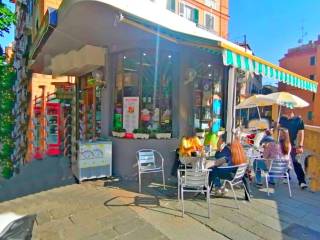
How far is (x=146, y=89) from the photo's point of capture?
22.5 ft

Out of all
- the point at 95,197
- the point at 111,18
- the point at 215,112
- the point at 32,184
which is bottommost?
the point at 32,184

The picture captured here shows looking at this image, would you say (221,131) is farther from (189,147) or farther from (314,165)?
(314,165)

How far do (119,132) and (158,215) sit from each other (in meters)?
2.94

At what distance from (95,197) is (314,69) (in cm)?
3415

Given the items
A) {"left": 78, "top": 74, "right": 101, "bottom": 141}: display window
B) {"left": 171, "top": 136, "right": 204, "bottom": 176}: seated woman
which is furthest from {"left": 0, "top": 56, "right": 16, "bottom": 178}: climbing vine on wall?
{"left": 171, "top": 136, "right": 204, "bottom": 176}: seated woman

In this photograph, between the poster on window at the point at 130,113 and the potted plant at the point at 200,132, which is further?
the potted plant at the point at 200,132

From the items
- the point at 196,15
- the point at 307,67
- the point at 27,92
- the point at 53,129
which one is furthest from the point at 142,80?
the point at 307,67

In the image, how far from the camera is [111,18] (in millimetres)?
5141

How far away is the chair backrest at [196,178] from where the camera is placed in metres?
4.52

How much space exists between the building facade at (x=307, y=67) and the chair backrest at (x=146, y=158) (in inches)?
1135

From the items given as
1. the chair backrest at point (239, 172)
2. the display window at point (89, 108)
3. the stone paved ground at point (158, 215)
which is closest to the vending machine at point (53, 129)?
the display window at point (89, 108)

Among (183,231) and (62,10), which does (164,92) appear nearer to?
(62,10)

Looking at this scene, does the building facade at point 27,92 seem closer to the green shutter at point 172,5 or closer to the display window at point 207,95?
the display window at point 207,95

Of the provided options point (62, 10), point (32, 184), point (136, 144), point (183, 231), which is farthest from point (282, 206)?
point (32, 184)
